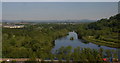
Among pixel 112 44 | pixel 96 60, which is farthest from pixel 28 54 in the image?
pixel 112 44

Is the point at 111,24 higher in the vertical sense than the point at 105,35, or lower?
higher

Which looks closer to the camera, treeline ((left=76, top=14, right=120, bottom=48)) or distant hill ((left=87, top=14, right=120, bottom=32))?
treeline ((left=76, top=14, right=120, bottom=48))

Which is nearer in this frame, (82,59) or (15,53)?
(82,59)

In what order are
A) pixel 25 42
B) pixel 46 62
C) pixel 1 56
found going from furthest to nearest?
pixel 25 42 → pixel 1 56 → pixel 46 62

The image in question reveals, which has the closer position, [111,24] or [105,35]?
[105,35]

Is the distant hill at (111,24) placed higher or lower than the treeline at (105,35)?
higher

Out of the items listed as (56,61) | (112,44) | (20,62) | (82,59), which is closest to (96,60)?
(82,59)

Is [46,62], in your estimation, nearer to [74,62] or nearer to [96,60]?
[74,62]

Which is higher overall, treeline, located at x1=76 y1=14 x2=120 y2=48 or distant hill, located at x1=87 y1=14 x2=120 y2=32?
distant hill, located at x1=87 y1=14 x2=120 y2=32

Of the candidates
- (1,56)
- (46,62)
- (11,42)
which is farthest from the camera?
(11,42)

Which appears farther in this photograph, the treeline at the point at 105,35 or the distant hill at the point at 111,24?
the distant hill at the point at 111,24
